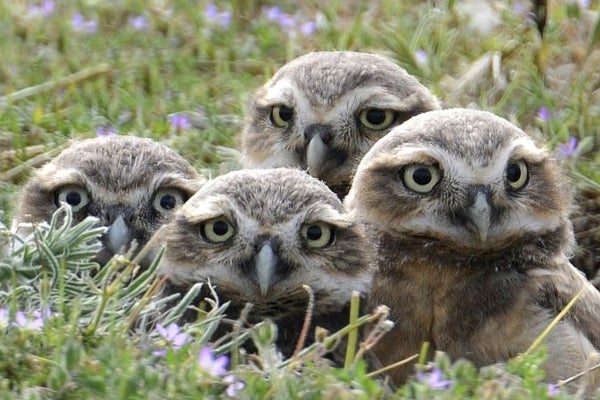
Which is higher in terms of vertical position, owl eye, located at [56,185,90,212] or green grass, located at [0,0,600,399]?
green grass, located at [0,0,600,399]

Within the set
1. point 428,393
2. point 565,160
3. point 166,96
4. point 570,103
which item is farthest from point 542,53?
point 428,393

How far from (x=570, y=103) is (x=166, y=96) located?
7.45ft

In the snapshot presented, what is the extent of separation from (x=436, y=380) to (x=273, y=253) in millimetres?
1075

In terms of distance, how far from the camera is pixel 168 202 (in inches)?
247

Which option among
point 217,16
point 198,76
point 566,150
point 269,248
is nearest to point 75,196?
point 269,248

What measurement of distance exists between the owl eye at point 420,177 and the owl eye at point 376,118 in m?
1.23

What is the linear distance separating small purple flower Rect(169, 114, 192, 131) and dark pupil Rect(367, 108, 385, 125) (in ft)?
4.14

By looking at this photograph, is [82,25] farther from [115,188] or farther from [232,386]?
[232,386]

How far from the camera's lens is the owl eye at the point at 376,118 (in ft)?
23.0

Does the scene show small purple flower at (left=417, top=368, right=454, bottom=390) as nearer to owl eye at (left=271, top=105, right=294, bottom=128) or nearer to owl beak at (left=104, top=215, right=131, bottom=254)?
owl beak at (left=104, top=215, right=131, bottom=254)

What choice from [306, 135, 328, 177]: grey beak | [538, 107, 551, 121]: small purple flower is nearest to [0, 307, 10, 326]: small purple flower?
[306, 135, 328, 177]: grey beak

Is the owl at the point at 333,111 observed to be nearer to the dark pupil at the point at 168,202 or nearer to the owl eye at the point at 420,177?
the dark pupil at the point at 168,202

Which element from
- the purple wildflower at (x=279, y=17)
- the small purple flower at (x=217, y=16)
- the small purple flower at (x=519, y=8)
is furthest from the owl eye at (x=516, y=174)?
the small purple flower at (x=217, y=16)

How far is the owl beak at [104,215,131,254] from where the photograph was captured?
5910 millimetres
